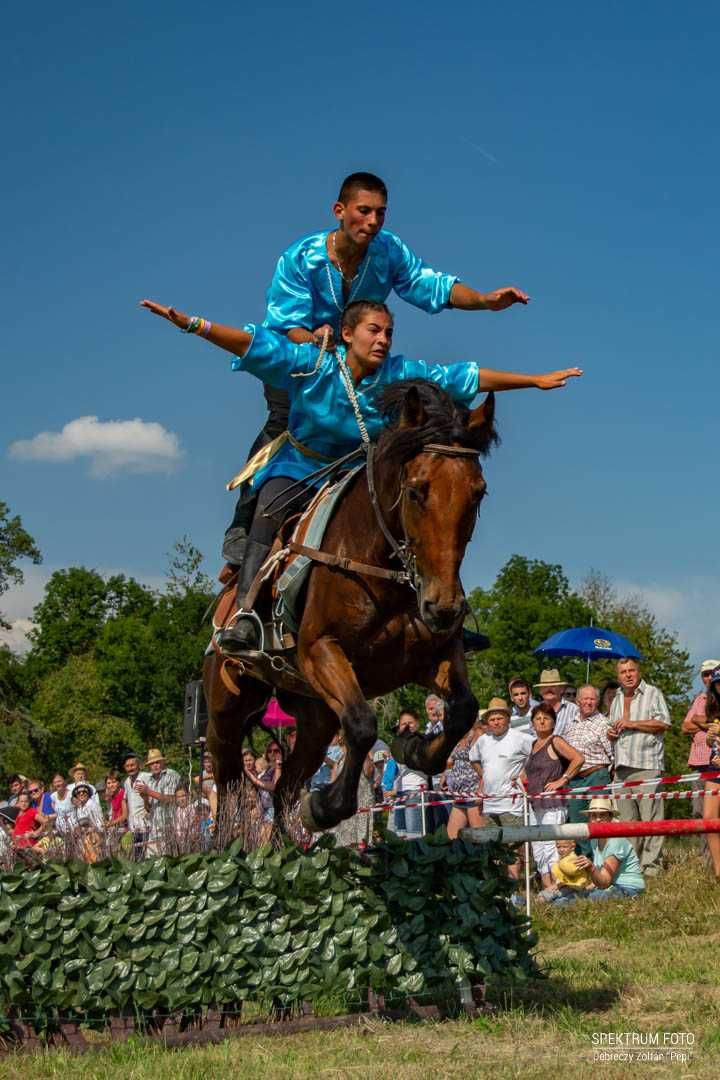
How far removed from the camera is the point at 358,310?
7.01 m

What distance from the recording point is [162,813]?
6.85 m

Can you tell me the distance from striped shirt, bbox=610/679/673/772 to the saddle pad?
588 centimetres

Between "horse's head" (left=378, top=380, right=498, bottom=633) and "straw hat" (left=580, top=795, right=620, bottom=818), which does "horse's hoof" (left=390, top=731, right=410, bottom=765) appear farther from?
"straw hat" (left=580, top=795, right=620, bottom=818)

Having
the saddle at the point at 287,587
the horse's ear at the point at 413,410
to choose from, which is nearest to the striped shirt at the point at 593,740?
the saddle at the point at 287,587

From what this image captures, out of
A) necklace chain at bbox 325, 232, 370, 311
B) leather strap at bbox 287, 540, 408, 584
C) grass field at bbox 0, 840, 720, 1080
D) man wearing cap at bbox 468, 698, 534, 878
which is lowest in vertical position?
grass field at bbox 0, 840, 720, 1080

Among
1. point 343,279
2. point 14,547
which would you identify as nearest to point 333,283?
point 343,279

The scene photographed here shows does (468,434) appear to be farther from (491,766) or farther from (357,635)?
(491,766)

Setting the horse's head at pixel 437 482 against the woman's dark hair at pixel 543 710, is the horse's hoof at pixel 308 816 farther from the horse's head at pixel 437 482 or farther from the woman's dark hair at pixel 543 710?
the woman's dark hair at pixel 543 710

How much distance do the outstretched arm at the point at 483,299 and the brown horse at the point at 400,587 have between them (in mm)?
1289

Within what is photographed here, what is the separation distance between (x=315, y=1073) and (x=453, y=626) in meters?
1.98

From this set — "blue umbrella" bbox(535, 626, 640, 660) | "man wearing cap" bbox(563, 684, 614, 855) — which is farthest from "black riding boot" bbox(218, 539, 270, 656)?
"blue umbrella" bbox(535, 626, 640, 660)

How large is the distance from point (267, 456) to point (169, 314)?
4.30 ft

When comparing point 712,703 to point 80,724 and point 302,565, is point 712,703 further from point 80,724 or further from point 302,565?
point 80,724

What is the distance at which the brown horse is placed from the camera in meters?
5.73
